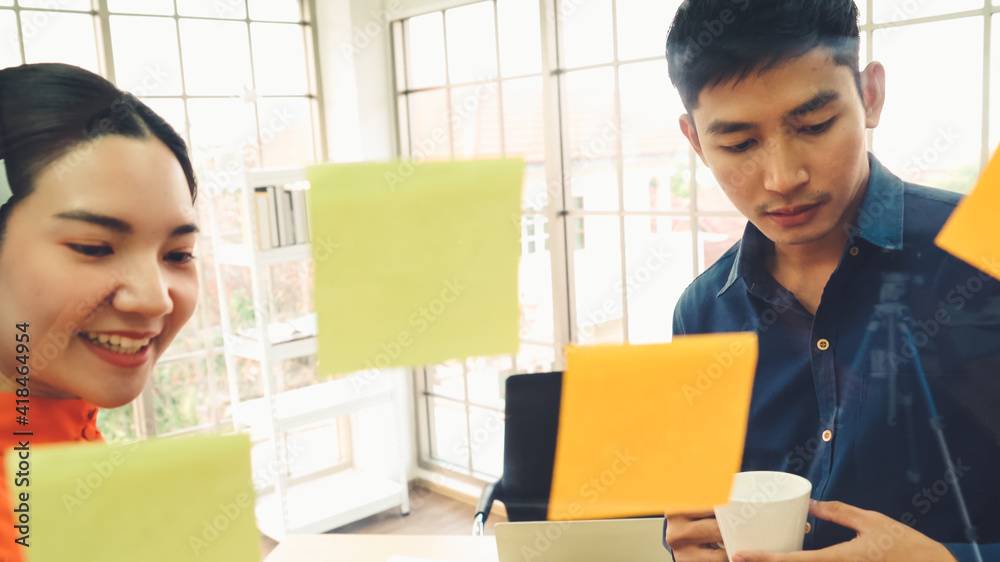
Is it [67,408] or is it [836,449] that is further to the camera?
[836,449]

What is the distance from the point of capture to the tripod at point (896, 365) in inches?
14.1

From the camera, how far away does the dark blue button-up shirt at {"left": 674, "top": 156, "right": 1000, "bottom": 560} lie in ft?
1.14

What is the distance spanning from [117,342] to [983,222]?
1.17 feet

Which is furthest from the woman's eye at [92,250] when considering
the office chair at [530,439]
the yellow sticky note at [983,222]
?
the yellow sticky note at [983,222]

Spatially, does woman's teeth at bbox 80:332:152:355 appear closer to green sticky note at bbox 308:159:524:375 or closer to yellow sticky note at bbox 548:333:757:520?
green sticky note at bbox 308:159:524:375

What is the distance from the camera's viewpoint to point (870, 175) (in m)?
0.37

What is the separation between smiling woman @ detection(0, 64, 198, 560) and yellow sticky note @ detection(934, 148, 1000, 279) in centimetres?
32

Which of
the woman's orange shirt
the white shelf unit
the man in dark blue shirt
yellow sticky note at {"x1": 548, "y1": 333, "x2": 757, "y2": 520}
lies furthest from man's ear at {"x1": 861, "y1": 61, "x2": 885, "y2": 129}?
the woman's orange shirt

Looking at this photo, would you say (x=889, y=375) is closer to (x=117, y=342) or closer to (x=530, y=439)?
(x=530, y=439)

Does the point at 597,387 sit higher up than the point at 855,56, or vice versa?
the point at 855,56

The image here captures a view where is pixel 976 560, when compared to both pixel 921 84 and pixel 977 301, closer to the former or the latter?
pixel 977 301

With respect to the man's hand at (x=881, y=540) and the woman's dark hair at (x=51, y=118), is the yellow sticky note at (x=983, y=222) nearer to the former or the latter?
the man's hand at (x=881, y=540)

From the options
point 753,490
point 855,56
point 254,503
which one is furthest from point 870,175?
point 254,503

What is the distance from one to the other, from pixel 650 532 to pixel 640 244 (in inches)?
13.7
